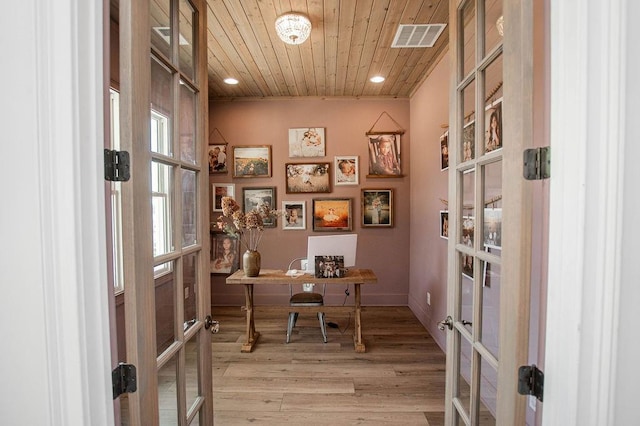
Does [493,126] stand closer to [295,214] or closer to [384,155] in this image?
[384,155]

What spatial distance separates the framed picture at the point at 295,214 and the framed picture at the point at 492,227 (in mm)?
3213

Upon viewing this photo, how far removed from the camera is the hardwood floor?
2105 mm

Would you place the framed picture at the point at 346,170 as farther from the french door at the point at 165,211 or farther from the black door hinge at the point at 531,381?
the black door hinge at the point at 531,381

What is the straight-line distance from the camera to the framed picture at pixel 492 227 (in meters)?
1.10

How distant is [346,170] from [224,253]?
2.10 meters

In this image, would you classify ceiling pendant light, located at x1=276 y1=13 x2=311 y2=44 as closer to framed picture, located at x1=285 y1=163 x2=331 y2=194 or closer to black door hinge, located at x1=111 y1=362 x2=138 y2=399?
framed picture, located at x1=285 y1=163 x2=331 y2=194

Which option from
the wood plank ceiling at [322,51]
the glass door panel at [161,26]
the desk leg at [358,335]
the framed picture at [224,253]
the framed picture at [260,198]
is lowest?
the desk leg at [358,335]

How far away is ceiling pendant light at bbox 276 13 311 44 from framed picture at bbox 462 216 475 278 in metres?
1.95
